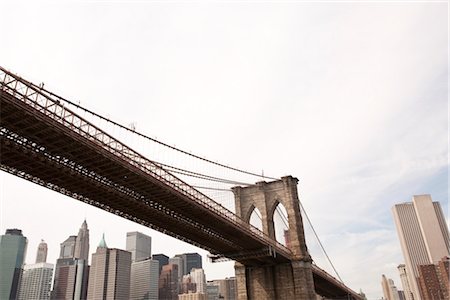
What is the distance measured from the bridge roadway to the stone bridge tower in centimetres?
909

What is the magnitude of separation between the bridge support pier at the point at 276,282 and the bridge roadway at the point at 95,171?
911cm

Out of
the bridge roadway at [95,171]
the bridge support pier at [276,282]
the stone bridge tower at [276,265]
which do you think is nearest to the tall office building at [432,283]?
the stone bridge tower at [276,265]

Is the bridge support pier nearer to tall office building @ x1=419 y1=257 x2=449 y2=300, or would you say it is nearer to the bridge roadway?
the bridge roadway

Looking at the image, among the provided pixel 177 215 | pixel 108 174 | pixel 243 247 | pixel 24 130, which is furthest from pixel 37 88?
pixel 243 247

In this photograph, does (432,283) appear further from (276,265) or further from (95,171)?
(95,171)

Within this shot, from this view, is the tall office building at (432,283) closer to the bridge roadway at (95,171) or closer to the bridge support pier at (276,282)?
the bridge support pier at (276,282)

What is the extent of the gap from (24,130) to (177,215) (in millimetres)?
15476

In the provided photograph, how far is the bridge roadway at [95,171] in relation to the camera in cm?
1956

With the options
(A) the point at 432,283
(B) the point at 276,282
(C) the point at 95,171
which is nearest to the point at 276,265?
(B) the point at 276,282

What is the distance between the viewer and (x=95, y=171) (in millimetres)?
25078

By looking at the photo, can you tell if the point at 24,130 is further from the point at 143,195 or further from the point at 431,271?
the point at 431,271

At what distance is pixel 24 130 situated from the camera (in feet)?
67.3

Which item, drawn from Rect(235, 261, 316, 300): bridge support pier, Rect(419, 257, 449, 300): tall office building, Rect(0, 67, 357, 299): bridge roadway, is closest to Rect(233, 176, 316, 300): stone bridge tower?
Rect(235, 261, 316, 300): bridge support pier

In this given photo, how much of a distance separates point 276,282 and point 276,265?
6.14ft
